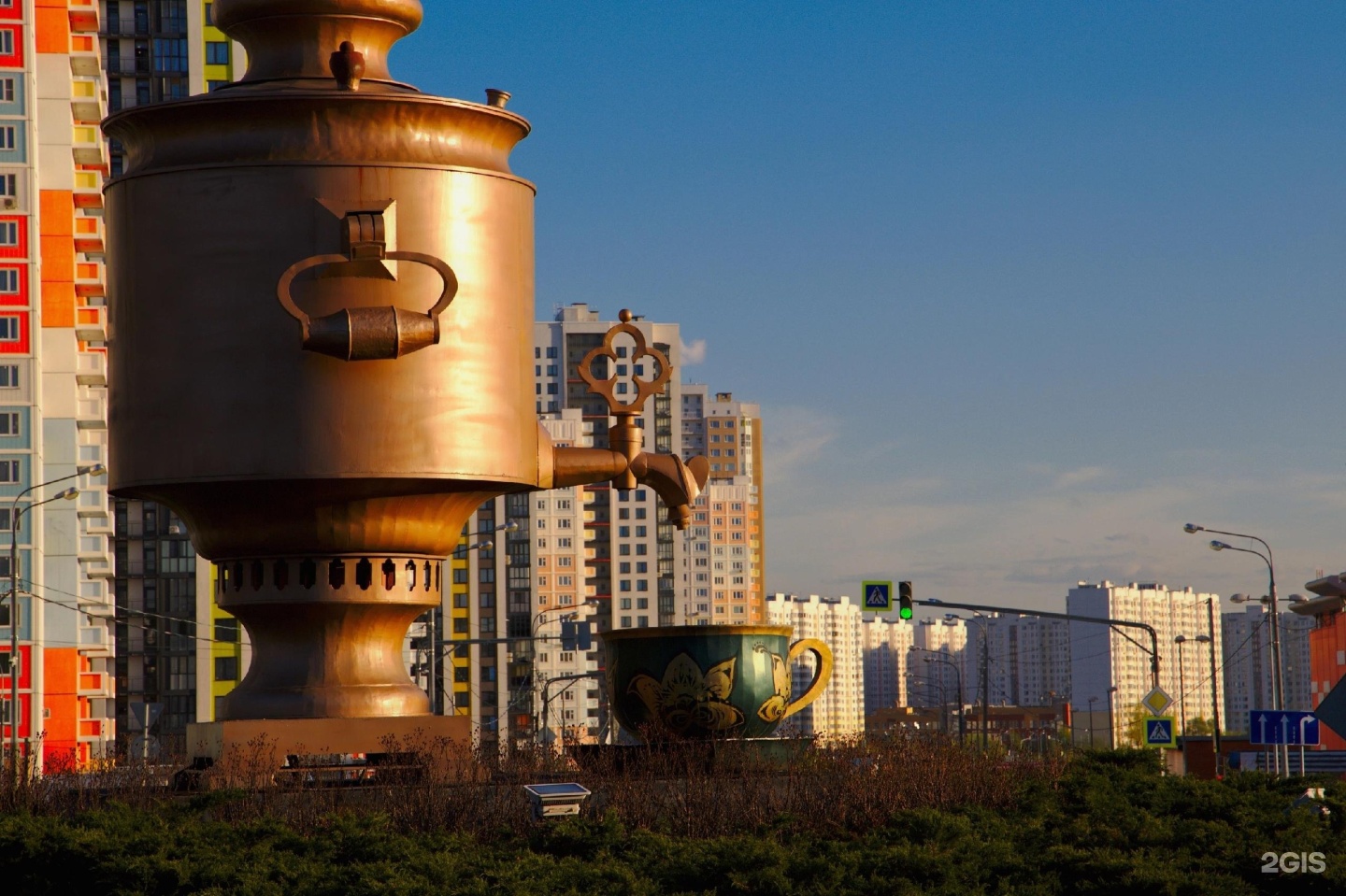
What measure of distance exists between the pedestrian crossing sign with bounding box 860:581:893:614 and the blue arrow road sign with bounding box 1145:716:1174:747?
360 inches

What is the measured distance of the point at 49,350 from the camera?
6372cm

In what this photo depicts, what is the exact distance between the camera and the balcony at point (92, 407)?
221 ft

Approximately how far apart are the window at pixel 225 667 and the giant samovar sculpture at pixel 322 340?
235ft

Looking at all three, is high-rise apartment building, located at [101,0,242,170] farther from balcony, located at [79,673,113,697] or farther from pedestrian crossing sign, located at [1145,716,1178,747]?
pedestrian crossing sign, located at [1145,716,1178,747]

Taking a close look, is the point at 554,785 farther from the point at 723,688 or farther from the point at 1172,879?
the point at 1172,879

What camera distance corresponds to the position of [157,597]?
97688 mm

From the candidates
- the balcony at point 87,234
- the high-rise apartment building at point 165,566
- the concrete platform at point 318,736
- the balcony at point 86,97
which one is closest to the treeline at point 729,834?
the concrete platform at point 318,736

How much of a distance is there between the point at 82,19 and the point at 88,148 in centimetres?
445

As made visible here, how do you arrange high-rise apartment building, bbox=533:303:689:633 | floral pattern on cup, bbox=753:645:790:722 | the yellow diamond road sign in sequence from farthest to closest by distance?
high-rise apartment building, bbox=533:303:689:633
the yellow diamond road sign
floral pattern on cup, bbox=753:645:790:722

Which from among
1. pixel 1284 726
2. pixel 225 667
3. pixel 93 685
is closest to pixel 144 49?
pixel 225 667

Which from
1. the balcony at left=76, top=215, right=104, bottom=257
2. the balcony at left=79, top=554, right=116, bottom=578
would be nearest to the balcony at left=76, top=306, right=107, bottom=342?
the balcony at left=76, top=215, right=104, bottom=257

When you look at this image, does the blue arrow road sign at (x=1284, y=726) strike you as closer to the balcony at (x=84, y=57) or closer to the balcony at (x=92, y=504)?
the balcony at (x=92, y=504)

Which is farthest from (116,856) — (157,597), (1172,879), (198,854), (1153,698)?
(157,597)

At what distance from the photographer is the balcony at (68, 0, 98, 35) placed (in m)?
66.6
